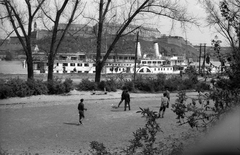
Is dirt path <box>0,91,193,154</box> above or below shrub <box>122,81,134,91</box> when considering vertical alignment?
below

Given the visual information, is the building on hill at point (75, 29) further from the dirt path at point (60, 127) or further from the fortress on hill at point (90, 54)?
the dirt path at point (60, 127)

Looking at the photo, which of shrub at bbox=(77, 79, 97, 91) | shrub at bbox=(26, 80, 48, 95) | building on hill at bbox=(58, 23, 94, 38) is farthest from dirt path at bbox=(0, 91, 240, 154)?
building on hill at bbox=(58, 23, 94, 38)

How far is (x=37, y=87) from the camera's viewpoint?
67.6ft

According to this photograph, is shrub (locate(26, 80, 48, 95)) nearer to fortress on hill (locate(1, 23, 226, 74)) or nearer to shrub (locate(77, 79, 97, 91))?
shrub (locate(77, 79, 97, 91))

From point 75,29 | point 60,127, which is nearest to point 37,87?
point 75,29

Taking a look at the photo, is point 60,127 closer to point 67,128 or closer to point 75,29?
point 67,128

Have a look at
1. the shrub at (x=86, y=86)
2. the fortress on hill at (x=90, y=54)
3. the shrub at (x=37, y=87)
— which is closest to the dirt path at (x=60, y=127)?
the shrub at (x=37, y=87)

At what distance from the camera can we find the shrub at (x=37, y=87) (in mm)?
20359

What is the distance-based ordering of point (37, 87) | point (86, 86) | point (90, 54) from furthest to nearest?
1. point (90, 54)
2. point (86, 86)
3. point (37, 87)

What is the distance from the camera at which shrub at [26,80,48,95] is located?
20.4 meters

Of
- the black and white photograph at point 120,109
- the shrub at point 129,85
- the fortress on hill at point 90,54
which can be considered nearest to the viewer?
the black and white photograph at point 120,109

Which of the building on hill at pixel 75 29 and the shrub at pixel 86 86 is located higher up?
the building on hill at pixel 75 29

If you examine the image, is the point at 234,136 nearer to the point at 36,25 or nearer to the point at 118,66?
the point at 36,25

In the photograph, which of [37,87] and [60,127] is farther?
[37,87]
